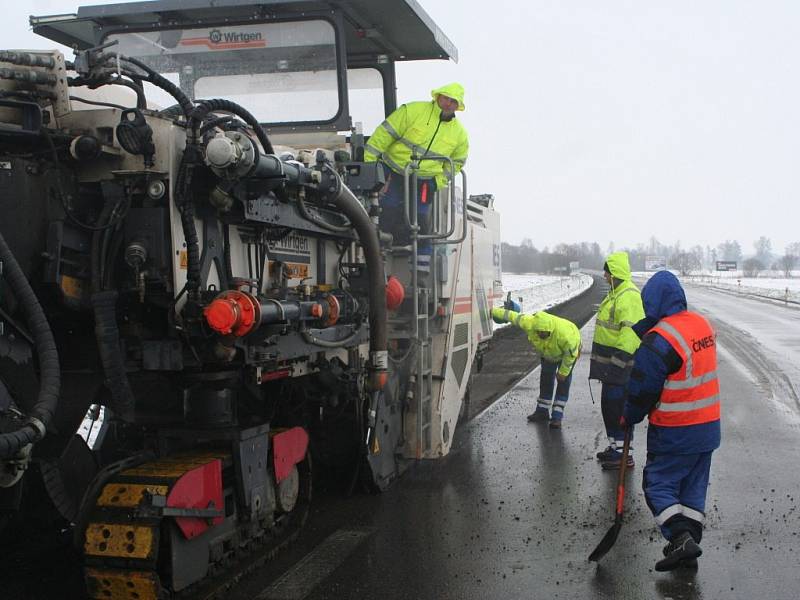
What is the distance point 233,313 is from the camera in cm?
393

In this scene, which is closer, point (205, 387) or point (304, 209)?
point (205, 387)

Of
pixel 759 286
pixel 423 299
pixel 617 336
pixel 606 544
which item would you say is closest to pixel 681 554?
pixel 606 544

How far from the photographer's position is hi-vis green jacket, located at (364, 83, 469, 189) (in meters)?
7.07

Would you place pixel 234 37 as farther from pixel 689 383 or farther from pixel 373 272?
pixel 689 383

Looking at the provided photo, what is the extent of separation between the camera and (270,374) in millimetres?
4762

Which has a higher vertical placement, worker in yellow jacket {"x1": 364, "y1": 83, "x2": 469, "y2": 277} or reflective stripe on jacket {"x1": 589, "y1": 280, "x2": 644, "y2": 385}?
worker in yellow jacket {"x1": 364, "y1": 83, "x2": 469, "y2": 277}

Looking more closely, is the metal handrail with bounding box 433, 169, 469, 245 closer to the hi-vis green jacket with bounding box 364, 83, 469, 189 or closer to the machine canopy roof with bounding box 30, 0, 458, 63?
the hi-vis green jacket with bounding box 364, 83, 469, 189

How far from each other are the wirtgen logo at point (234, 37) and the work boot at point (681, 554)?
4.16 metres

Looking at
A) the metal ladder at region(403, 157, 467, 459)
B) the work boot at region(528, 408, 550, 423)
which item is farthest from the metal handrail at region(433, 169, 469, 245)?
the work boot at region(528, 408, 550, 423)

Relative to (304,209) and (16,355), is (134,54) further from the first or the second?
(16,355)

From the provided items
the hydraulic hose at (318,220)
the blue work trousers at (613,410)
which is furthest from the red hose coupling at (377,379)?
the blue work trousers at (613,410)

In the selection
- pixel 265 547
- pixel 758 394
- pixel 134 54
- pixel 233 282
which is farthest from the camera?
pixel 758 394

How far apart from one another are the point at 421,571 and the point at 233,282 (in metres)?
1.92

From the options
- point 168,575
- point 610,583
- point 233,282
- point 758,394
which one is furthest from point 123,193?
point 758,394
